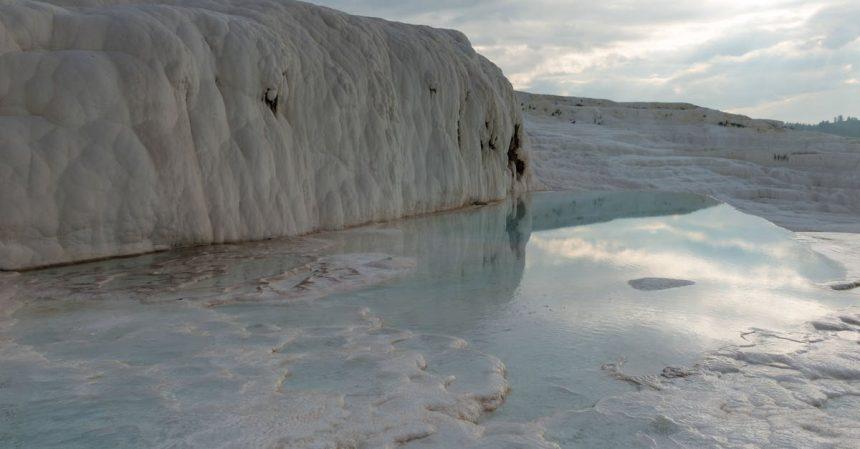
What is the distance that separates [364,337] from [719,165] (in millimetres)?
20481

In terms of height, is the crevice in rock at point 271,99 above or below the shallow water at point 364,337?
above

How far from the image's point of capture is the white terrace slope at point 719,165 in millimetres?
17453

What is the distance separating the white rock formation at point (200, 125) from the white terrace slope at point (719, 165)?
7926 millimetres

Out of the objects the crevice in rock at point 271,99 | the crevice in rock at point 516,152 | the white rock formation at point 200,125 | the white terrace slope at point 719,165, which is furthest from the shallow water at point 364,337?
the crevice in rock at point 516,152

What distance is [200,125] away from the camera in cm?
774

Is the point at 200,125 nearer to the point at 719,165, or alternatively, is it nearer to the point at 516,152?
the point at 516,152

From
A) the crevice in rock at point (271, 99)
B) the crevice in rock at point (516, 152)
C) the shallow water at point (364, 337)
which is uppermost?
the crevice in rock at point (271, 99)

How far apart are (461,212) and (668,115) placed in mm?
23931

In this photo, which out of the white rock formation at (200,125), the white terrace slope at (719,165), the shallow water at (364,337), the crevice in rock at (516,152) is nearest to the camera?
the shallow water at (364,337)

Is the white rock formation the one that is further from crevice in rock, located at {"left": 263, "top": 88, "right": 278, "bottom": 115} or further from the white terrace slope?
the white terrace slope

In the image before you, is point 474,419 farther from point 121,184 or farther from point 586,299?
point 121,184

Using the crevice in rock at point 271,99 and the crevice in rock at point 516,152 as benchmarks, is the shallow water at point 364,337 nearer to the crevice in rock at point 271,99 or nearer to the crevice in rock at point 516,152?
the crevice in rock at point 271,99

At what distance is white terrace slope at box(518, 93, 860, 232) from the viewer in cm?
1745

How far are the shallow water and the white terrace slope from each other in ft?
26.2
